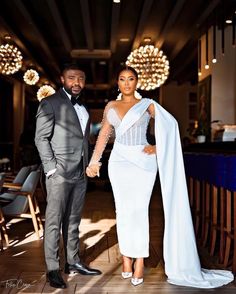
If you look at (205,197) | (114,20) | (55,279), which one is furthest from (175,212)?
(114,20)

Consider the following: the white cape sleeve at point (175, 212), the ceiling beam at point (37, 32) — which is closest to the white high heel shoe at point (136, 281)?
the white cape sleeve at point (175, 212)

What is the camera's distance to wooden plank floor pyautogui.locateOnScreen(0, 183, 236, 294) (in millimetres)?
3289

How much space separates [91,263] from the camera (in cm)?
405

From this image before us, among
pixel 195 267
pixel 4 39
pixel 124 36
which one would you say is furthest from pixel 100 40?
pixel 195 267

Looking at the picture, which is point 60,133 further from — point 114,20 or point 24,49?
point 24,49

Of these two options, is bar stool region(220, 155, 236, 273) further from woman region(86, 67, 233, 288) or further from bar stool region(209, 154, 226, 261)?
woman region(86, 67, 233, 288)

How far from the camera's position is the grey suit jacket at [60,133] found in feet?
10.9

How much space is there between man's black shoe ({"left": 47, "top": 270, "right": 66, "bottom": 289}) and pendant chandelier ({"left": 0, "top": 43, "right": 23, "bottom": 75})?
529 cm

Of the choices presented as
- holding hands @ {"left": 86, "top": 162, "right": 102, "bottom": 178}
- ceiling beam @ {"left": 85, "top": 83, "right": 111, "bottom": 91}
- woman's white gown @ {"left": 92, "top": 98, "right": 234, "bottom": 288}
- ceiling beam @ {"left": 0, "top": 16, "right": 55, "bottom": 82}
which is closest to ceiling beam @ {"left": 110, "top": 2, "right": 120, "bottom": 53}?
ceiling beam @ {"left": 0, "top": 16, "right": 55, "bottom": 82}

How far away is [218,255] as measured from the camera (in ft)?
14.3

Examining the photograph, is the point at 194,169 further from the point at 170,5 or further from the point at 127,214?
the point at 170,5

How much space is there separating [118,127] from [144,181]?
1.49 feet

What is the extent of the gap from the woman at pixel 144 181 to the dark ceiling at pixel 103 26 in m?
3.98

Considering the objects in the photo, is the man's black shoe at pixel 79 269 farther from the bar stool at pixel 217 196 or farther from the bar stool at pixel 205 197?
the bar stool at pixel 205 197
